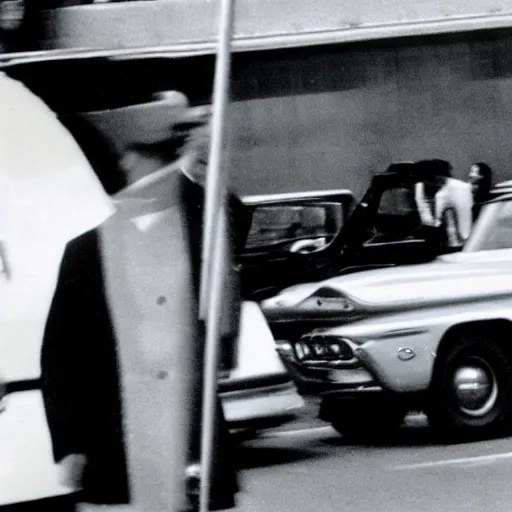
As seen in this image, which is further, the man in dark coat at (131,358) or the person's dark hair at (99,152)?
the person's dark hair at (99,152)


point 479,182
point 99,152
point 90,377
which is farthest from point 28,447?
point 479,182

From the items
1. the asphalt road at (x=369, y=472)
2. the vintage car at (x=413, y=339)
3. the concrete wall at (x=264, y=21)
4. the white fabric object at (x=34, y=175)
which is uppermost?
the concrete wall at (x=264, y=21)

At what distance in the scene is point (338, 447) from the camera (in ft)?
17.4

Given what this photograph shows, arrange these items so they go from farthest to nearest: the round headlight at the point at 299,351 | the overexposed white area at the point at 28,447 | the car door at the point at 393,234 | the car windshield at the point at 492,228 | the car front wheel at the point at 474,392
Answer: the car front wheel at the point at 474,392 < the round headlight at the point at 299,351 < the car windshield at the point at 492,228 < the car door at the point at 393,234 < the overexposed white area at the point at 28,447

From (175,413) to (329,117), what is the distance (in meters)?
1.01

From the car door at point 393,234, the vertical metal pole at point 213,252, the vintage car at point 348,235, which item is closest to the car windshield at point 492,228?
the vintage car at point 348,235

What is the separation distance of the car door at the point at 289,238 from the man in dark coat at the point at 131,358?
0.31 metres

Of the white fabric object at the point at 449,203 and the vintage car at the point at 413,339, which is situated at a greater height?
the white fabric object at the point at 449,203

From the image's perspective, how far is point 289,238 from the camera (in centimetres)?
466

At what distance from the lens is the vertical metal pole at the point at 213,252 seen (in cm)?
405

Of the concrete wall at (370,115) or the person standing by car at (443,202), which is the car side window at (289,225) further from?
the person standing by car at (443,202)

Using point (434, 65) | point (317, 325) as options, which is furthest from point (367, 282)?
point (434, 65)

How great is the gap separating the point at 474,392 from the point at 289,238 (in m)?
1.35

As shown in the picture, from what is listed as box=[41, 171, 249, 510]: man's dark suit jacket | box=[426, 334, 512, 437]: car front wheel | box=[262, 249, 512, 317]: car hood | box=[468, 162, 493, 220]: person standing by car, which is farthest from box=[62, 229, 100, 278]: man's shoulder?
box=[426, 334, 512, 437]: car front wheel
